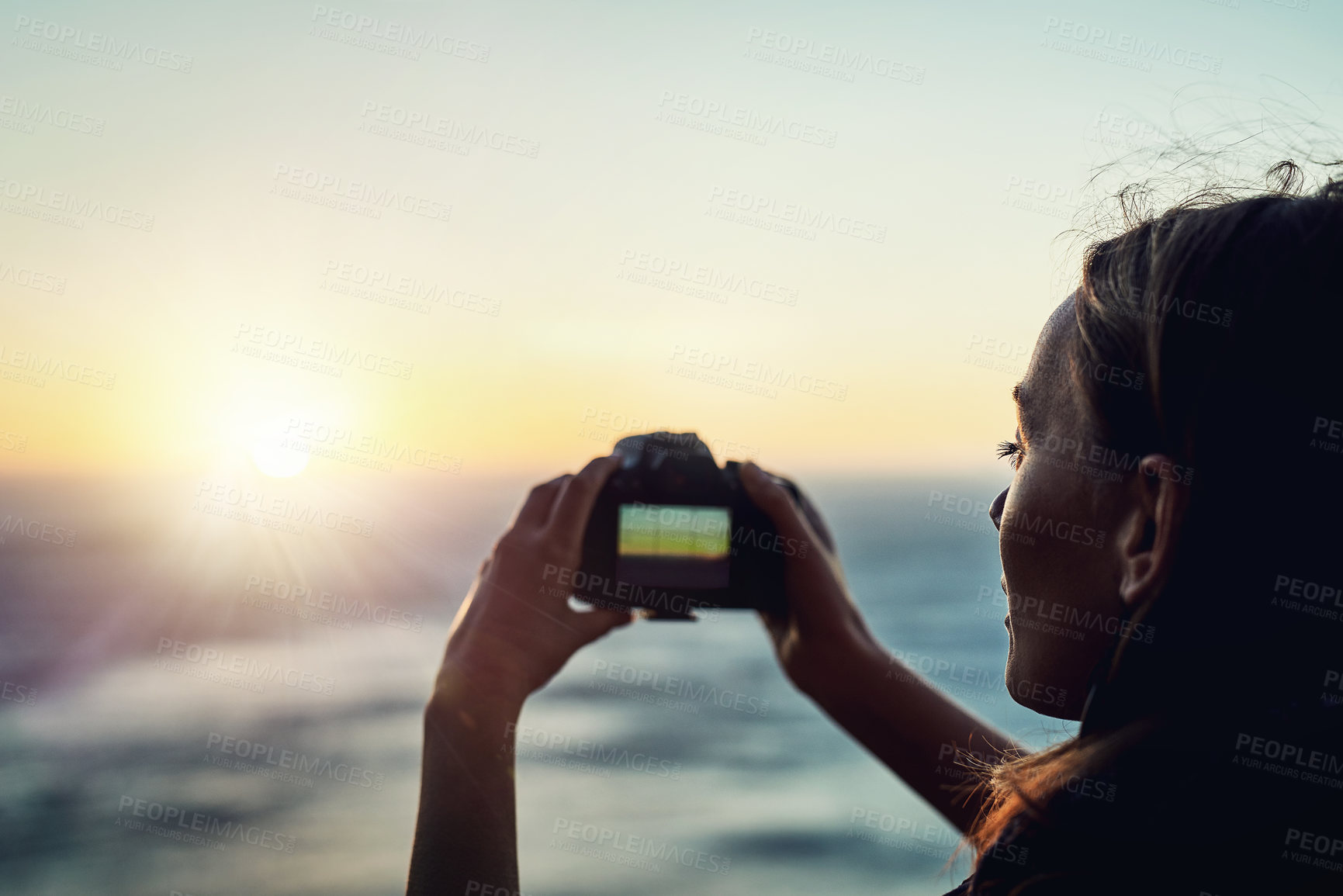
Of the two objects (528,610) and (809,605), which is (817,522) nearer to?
(809,605)

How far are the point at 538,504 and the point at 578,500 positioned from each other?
79mm

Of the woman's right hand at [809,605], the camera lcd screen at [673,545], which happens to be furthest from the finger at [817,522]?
the camera lcd screen at [673,545]

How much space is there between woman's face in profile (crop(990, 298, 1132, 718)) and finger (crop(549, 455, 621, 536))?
603 millimetres

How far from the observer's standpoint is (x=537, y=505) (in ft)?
4.67

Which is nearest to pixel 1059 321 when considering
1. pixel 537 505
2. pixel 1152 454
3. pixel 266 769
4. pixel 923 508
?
pixel 1152 454

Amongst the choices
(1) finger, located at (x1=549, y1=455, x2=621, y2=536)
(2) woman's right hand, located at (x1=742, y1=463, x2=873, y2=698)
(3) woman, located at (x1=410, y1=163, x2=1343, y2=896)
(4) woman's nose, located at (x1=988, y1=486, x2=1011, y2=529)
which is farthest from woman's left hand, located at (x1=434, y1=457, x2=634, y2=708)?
(4) woman's nose, located at (x1=988, y1=486, x2=1011, y2=529)

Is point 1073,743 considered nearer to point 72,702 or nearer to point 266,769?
point 266,769

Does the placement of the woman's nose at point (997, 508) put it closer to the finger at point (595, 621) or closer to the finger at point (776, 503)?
the finger at point (776, 503)

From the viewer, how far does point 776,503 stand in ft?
4.64

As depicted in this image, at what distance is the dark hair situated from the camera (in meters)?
0.75

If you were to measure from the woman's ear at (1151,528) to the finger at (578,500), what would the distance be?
2.47 ft

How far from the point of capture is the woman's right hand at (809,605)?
1.42 m

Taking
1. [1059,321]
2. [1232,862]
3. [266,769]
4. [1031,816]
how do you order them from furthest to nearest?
[266,769] → [1059,321] → [1031,816] → [1232,862]

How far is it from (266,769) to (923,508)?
7.20 metres
